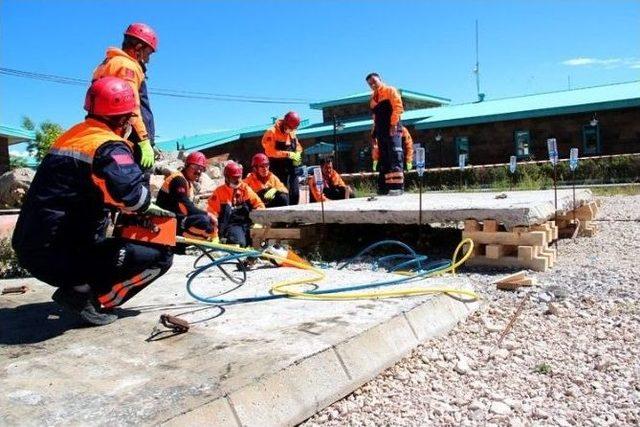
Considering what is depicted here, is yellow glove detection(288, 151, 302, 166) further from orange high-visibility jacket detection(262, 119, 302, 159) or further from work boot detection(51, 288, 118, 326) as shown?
work boot detection(51, 288, 118, 326)

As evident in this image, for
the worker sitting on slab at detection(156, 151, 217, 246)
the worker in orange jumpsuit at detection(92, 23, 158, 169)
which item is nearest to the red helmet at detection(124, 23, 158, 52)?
the worker in orange jumpsuit at detection(92, 23, 158, 169)

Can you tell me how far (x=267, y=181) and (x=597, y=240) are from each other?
4.46 metres

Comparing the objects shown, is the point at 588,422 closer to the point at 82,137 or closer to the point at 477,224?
the point at 82,137

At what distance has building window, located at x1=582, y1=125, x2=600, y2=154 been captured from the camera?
2451 centimetres

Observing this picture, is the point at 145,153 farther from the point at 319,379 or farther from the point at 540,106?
the point at 540,106

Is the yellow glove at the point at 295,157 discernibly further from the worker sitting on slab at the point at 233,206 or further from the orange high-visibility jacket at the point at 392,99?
the worker sitting on slab at the point at 233,206

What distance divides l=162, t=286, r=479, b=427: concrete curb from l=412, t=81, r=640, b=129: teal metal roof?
22.6 m

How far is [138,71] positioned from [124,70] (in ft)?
0.65

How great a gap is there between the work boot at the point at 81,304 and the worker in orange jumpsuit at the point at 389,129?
21.2 ft

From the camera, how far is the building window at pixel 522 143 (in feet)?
85.3

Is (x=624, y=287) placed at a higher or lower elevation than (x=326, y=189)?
lower

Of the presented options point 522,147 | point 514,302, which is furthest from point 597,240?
point 522,147

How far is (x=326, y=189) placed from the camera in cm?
1099

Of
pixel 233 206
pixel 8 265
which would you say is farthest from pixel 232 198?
pixel 8 265
